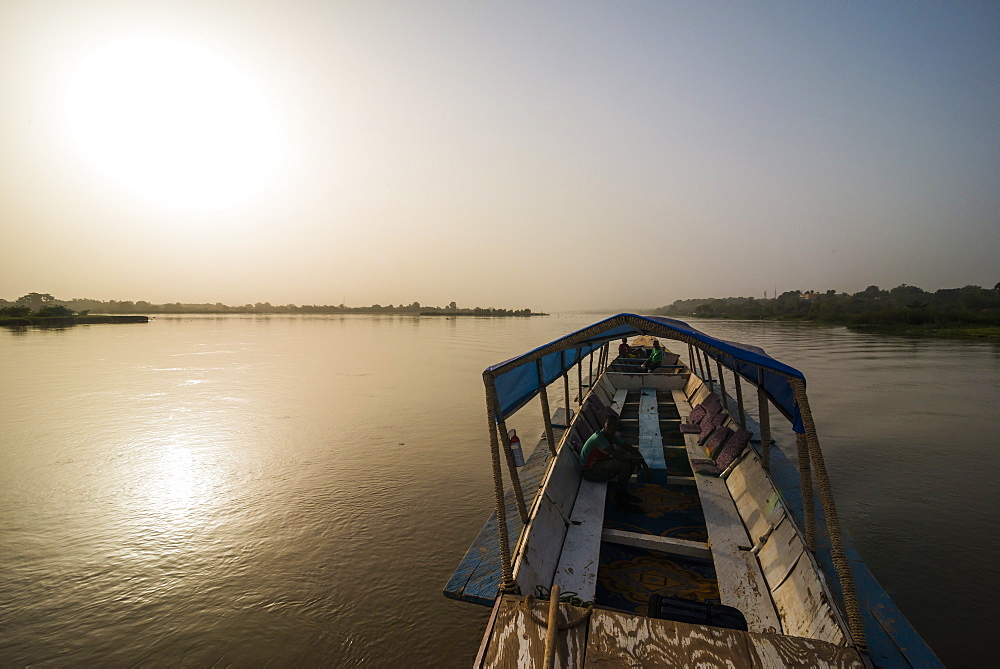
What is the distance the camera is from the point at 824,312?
3612 inches

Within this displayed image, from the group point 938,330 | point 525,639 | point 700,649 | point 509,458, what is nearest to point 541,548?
point 509,458

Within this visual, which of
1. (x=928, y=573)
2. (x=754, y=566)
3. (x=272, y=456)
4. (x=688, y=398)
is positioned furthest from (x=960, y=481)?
(x=272, y=456)

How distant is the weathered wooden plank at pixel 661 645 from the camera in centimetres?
265

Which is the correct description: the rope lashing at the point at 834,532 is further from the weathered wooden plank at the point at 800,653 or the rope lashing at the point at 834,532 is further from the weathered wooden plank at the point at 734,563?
the weathered wooden plank at the point at 734,563

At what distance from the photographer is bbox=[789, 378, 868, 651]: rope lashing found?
287cm

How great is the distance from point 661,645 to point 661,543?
2.17 m

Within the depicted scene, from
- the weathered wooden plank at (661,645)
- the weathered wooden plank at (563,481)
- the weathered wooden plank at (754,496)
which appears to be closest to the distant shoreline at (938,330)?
the weathered wooden plank at (754,496)

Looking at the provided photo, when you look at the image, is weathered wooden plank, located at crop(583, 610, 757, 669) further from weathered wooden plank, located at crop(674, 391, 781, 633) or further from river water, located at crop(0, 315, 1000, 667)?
river water, located at crop(0, 315, 1000, 667)

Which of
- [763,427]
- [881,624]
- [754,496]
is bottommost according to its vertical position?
[881,624]

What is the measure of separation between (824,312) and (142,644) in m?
115

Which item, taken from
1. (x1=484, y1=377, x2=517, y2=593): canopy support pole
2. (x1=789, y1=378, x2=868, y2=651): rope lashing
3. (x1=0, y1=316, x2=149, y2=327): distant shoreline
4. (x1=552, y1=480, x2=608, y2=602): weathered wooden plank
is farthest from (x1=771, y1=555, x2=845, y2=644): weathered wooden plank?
(x1=0, y1=316, x2=149, y2=327): distant shoreline

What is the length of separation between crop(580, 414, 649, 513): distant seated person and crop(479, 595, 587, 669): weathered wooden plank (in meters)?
3.26

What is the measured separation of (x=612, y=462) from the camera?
6211 millimetres

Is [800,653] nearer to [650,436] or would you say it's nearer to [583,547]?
[583,547]
